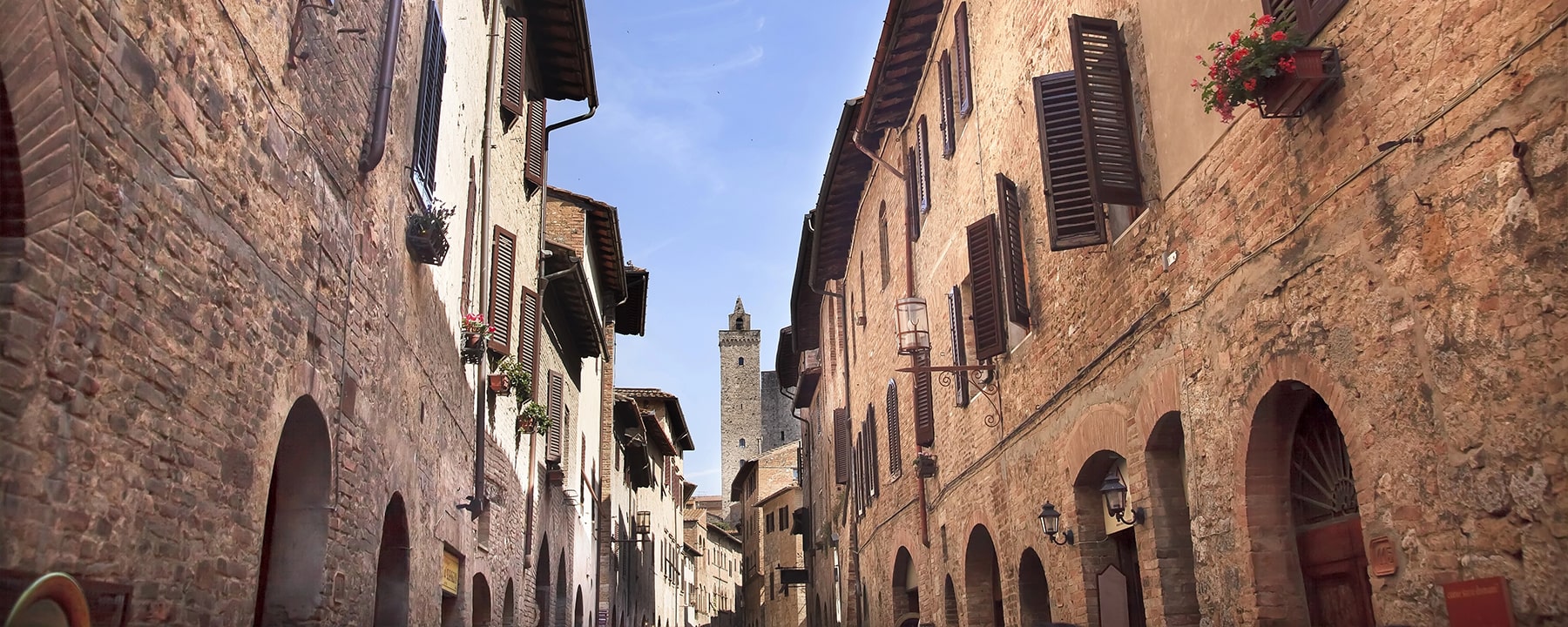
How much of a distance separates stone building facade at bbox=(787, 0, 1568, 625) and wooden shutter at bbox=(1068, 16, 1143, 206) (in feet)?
0.06

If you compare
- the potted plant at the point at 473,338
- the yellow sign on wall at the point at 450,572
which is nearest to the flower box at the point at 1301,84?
the potted plant at the point at 473,338

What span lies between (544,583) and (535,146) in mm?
7280

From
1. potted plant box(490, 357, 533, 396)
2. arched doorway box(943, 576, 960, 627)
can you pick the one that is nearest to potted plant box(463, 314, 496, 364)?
potted plant box(490, 357, 533, 396)

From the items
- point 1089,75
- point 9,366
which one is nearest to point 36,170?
A: point 9,366

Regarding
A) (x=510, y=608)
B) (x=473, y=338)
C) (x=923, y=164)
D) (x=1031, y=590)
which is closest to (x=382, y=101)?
(x=473, y=338)

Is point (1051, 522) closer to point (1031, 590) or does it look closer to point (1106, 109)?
point (1031, 590)

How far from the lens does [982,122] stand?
41.3 ft

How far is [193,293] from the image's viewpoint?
215 inches

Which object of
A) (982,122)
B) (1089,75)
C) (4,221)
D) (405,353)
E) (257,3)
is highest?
(982,122)

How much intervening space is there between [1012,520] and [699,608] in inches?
1901

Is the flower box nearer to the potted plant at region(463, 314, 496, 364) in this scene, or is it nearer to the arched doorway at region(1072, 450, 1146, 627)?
the arched doorway at region(1072, 450, 1146, 627)

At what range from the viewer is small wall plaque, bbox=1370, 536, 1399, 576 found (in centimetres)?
557

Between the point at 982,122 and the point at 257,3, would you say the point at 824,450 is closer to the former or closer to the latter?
the point at 982,122

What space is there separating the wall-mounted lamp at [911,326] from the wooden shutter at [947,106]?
6.16 ft
